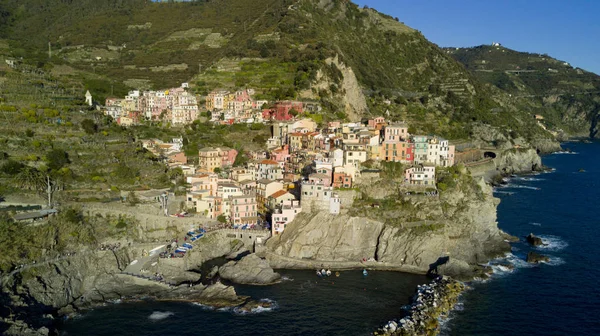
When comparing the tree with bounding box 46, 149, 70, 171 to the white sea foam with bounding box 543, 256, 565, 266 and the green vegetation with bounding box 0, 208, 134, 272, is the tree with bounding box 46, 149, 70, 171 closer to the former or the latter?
the green vegetation with bounding box 0, 208, 134, 272

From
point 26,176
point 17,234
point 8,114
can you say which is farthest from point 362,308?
point 8,114

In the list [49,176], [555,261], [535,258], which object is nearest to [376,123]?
[535,258]

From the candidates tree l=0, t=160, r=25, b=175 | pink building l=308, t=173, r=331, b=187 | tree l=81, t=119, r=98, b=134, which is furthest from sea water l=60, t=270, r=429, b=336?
tree l=81, t=119, r=98, b=134

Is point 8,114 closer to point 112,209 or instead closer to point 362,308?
point 112,209

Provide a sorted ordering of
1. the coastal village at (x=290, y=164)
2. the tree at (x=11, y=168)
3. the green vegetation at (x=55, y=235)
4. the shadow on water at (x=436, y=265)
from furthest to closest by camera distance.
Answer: the coastal village at (x=290, y=164), the tree at (x=11, y=168), the shadow on water at (x=436, y=265), the green vegetation at (x=55, y=235)

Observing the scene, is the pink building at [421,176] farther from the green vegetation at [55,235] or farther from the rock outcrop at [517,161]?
the rock outcrop at [517,161]

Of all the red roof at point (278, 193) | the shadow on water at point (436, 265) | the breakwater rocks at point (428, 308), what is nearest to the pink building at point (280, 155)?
the red roof at point (278, 193)

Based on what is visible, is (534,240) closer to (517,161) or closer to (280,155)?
(280,155)

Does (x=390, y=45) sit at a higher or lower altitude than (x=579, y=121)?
higher
